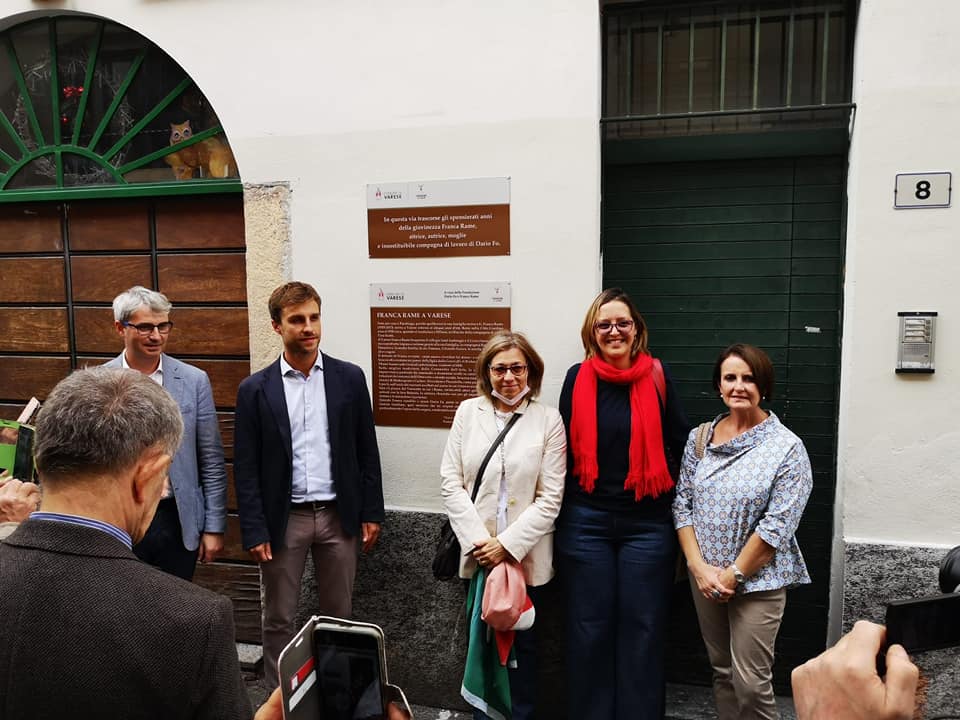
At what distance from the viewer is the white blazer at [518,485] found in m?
3.32

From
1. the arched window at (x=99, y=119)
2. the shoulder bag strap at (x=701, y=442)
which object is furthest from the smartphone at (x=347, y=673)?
the arched window at (x=99, y=119)

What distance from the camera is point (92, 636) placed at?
1.26m

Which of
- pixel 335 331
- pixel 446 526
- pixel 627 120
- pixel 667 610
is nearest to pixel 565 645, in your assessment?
pixel 667 610

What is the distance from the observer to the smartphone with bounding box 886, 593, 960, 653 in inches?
43.5

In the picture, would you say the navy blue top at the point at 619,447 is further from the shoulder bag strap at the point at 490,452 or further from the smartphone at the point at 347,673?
the smartphone at the point at 347,673

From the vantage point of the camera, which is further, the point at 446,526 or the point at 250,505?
the point at 446,526

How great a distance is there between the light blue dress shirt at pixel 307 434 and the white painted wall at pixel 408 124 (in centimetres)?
56

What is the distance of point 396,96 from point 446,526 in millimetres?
2258

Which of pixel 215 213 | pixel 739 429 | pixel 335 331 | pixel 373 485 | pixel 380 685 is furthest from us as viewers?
pixel 215 213

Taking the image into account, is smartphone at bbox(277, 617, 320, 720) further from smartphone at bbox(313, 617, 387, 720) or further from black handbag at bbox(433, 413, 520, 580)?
black handbag at bbox(433, 413, 520, 580)

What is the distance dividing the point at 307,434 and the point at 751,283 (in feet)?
7.90

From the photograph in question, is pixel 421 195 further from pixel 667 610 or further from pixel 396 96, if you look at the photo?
pixel 667 610

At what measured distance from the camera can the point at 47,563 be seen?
1.29 metres

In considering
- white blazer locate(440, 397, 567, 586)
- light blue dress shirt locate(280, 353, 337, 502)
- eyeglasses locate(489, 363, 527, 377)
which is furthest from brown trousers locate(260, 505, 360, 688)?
eyeglasses locate(489, 363, 527, 377)
